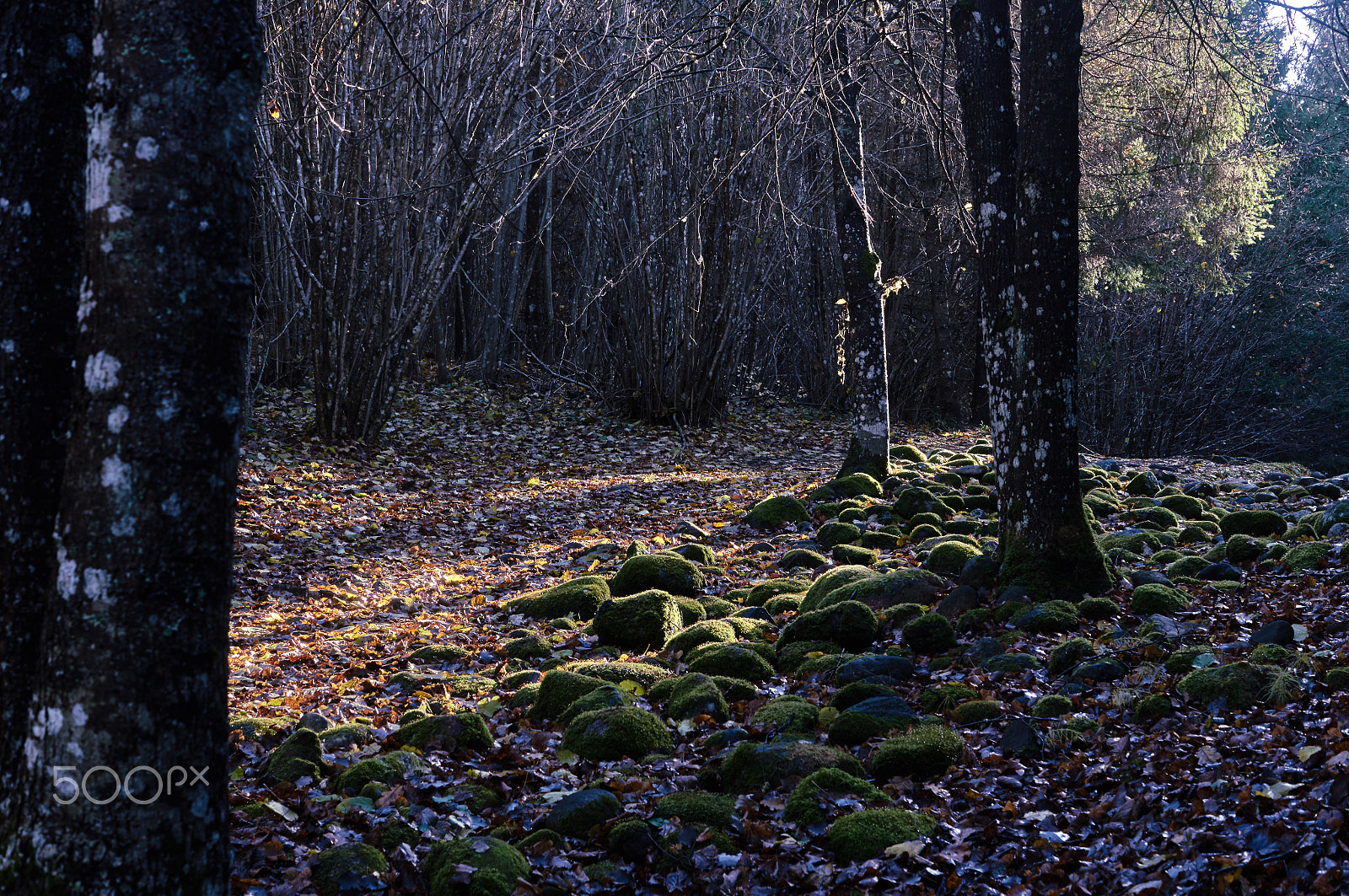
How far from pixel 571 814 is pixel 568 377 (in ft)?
44.7

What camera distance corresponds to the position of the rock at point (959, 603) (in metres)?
5.78

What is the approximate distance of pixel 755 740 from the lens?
4.32m

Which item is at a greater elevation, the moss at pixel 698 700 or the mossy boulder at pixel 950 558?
the mossy boulder at pixel 950 558

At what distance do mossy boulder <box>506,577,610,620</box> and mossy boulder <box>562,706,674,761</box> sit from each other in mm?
2098

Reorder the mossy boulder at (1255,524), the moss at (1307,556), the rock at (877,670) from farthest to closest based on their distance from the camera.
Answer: the mossy boulder at (1255,524)
the moss at (1307,556)
the rock at (877,670)

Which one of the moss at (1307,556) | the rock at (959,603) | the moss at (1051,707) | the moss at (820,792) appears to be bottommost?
the moss at (820,792)

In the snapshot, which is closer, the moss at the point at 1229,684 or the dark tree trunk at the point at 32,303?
the dark tree trunk at the point at 32,303

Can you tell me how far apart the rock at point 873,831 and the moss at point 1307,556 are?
4030 mm

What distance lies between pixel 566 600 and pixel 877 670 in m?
2.45

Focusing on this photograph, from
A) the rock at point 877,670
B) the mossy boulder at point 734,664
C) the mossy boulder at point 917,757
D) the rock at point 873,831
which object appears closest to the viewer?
the rock at point 873,831

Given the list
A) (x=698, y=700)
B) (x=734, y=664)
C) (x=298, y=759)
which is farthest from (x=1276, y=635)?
(x=298, y=759)

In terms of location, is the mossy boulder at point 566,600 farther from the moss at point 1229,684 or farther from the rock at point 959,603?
the moss at point 1229,684

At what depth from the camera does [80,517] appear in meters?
2.12

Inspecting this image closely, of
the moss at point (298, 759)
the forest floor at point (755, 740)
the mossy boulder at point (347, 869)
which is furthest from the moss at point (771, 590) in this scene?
the mossy boulder at point (347, 869)
